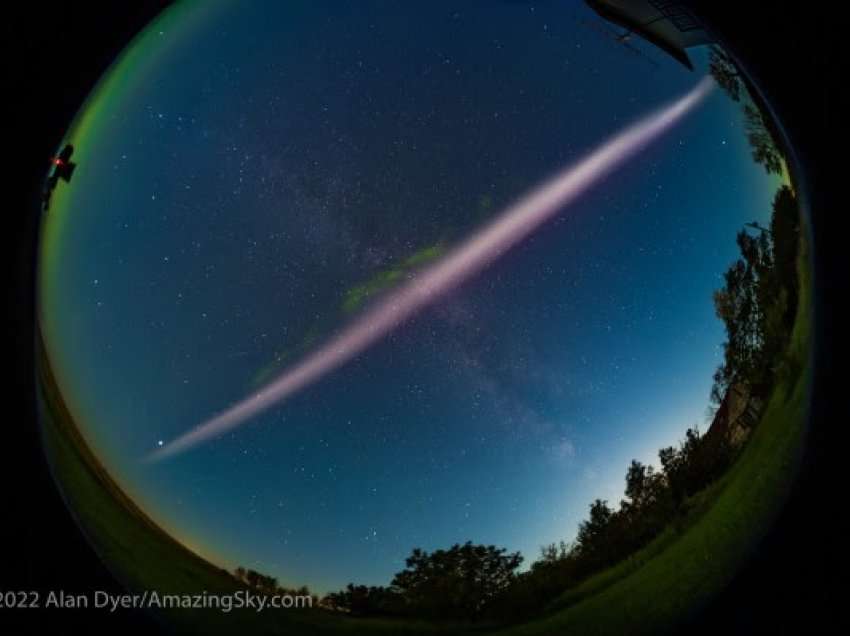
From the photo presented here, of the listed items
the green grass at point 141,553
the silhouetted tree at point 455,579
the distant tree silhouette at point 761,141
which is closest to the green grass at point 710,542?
the silhouetted tree at point 455,579

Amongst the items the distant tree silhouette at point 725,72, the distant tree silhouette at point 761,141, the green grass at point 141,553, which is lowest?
the green grass at point 141,553

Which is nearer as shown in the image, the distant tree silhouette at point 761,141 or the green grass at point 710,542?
the green grass at point 710,542

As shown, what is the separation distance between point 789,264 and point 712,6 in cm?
115

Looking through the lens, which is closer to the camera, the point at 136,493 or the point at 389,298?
the point at 136,493

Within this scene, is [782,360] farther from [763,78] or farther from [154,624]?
[154,624]

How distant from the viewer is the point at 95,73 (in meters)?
2.23

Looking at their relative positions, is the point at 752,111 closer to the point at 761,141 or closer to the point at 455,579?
the point at 761,141

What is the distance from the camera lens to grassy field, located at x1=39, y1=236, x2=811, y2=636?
7.05 feet

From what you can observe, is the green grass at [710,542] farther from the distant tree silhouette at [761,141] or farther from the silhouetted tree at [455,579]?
the distant tree silhouette at [761,141]

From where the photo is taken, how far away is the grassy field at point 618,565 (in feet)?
7.05

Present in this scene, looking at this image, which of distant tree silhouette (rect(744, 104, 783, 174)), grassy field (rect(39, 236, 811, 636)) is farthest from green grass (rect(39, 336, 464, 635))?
distant tree silhouette (rect(744, 104, 783, 174))

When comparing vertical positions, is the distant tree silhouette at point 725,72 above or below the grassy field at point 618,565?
above

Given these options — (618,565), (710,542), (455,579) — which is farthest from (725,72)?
(455,579)

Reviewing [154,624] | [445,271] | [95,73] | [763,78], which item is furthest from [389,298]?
[763,78]
